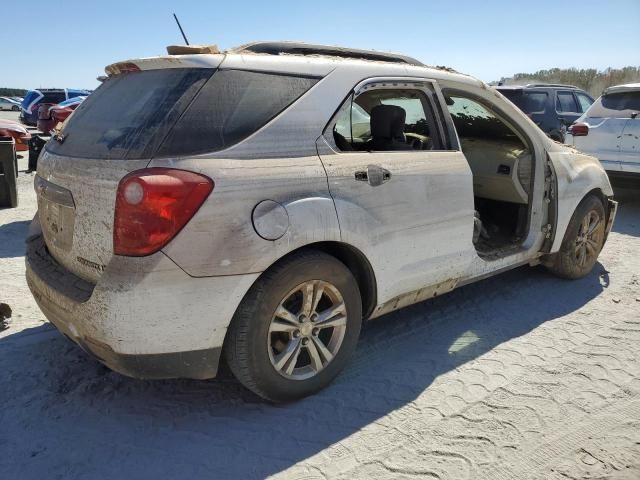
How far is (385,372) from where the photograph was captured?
3131mm

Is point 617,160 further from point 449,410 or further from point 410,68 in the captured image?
point 449,410

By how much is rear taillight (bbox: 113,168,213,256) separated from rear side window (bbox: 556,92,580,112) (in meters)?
12.4

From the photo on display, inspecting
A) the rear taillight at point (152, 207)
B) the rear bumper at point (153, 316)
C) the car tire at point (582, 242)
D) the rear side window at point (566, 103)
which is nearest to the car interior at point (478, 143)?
the car tire at point (582, 242)

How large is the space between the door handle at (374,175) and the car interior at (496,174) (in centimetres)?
138

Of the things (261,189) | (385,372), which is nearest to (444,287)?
(385,372)

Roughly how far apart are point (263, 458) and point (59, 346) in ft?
5.75

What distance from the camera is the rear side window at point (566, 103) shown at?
41.4 ft

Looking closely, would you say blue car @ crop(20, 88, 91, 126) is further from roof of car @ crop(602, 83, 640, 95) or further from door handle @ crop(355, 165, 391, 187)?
door handle @ crop(355, 165, 391, 187)

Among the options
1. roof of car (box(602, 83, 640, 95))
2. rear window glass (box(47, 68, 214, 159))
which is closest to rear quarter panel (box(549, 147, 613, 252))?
rear window glass (box(47, 68, 214, 159))

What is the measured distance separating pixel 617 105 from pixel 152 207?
7.83 meters

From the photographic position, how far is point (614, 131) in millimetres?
7551

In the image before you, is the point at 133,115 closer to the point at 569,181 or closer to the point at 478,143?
the point at 478,143

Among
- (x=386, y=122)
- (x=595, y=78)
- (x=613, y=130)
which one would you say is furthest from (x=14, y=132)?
(x=595, y=78)

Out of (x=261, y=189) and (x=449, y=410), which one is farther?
(x=449, y=410)
